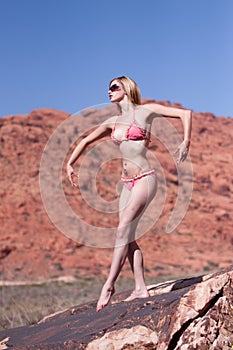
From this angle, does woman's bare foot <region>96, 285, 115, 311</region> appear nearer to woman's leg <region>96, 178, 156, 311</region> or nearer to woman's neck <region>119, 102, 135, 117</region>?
woman's leg <region>96, 178, 156, 311</region>

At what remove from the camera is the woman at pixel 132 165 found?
15.7 feet

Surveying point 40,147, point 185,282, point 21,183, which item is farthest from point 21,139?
point 185,282

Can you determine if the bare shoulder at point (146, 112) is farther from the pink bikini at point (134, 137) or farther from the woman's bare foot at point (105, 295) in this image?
the woman's bare foot at point (105, 295)

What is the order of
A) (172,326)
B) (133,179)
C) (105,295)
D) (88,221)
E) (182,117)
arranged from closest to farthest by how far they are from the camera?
(172,326)
(182,117)
(133,179)
(105,295)
(88,221)

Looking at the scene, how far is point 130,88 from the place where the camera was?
4.98 m

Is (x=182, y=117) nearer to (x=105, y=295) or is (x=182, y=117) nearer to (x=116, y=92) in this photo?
(x=116, y=92)

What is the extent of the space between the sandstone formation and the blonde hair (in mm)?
19687

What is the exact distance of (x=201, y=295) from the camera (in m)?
3.73

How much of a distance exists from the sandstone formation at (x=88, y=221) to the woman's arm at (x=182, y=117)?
19808 millimetres

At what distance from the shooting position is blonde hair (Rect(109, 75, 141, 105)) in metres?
4.97

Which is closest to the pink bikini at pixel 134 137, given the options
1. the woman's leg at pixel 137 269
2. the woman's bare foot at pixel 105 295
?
the woman's leg at pixel 137 269

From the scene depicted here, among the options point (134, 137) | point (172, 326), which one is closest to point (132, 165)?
point (134, 137)

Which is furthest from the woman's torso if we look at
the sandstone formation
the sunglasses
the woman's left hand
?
the sandstone formation

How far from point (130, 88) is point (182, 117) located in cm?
56
